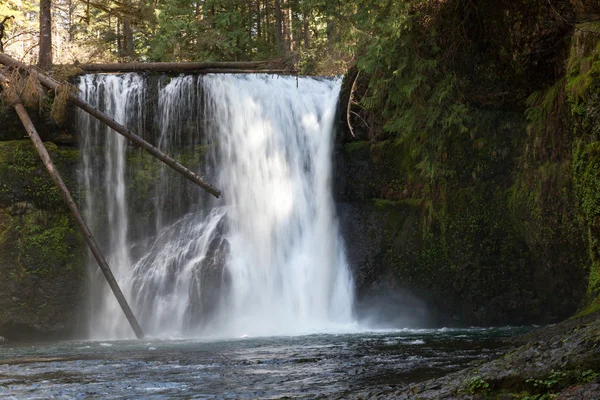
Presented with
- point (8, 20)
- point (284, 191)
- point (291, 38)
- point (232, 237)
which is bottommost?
point (232, 237)

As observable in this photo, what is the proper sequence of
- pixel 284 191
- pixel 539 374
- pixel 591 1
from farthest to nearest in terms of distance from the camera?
pixel 284 191 < pixel 591 1 < pixel 539 374

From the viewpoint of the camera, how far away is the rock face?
14267 millimetres

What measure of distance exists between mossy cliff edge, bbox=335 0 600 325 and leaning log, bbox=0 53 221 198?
3.73m

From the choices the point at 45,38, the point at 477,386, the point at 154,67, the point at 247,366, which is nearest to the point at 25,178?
the point at 45,38

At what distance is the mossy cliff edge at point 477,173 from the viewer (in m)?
11.4

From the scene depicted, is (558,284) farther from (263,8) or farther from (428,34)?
(263,8)

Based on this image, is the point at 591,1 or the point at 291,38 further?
the point at 291,38

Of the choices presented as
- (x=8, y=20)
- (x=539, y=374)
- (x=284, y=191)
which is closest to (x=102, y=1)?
(x=8, y=20)

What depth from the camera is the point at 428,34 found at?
12.4m

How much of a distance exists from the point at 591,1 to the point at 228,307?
9.12m

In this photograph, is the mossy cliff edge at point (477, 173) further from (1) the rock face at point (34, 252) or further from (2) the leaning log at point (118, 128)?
(1) the rock face at point (34, 252)

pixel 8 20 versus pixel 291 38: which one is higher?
pixel 291 38

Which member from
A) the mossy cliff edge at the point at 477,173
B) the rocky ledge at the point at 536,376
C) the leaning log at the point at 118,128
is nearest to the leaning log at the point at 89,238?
the leaning log at the point at 118,128

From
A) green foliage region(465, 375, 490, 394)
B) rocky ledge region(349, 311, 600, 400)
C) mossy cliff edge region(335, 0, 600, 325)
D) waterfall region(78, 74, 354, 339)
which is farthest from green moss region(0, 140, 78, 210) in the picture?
green foliage region(465, 375, 490, 394)
